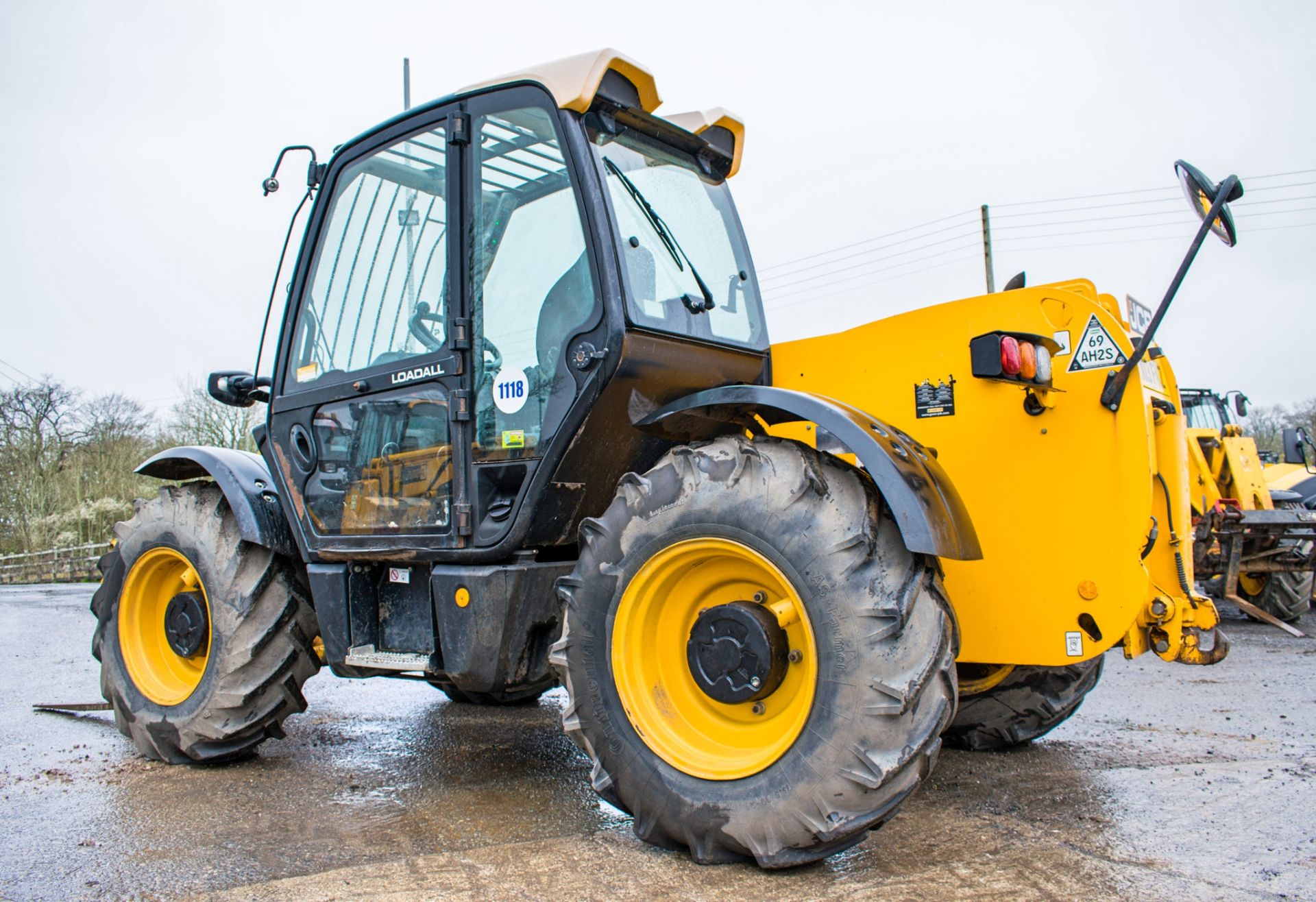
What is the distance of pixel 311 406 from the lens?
14.0ft

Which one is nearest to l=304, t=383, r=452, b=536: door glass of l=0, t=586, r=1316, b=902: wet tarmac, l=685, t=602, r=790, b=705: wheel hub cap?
l=0, t=586, r=1316, b=902: wet tarmac

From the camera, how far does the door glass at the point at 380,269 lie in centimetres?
391

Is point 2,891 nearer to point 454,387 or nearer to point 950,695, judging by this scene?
point 454,387

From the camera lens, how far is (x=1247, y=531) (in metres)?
9.80

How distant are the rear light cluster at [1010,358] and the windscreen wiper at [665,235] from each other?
1006mm

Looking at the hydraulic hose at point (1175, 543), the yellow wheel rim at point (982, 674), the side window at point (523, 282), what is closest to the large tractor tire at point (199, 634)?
the side window at point (523, 282)

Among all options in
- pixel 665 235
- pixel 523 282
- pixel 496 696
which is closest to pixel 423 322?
pixel 523 282

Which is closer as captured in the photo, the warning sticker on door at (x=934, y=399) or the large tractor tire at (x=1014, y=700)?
the warning sticker on door at (x=934, y=399)

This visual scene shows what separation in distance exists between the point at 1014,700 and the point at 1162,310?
72.4 inches

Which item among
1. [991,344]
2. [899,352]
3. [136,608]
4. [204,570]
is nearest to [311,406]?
[204,570]

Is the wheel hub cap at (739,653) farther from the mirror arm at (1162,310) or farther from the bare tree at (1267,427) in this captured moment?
the bare tree at (1267,427)

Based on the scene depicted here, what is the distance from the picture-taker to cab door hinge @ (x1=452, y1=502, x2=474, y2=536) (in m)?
3.65

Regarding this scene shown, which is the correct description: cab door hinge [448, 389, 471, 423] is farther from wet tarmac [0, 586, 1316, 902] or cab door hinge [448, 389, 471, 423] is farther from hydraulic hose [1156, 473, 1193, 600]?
hydraulic hose [1156, 473, 1193, 600]

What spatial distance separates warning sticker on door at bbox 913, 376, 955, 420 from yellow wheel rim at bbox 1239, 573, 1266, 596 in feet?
28.6
